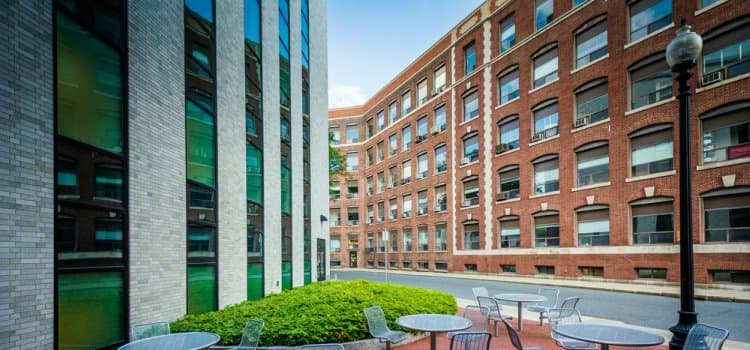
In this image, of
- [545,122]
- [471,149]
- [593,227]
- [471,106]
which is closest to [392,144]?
[471,106]

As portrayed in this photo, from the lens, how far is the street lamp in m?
5.27

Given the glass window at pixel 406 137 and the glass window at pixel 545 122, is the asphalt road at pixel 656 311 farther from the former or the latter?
the glass window at pixel 406 137

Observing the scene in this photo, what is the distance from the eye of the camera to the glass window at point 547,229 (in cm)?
2447

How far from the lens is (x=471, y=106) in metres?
32.5

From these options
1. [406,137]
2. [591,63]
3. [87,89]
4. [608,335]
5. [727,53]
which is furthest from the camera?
[406,137]

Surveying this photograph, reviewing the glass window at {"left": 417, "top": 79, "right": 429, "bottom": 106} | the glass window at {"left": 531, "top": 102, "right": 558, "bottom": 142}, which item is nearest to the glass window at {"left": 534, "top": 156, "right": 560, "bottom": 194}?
the glass window at {"left": 531, "top": 102, "right": 558, "bottom": 142}

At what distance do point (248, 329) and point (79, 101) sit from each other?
13.8 feet

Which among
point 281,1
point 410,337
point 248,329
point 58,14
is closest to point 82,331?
point 248,329

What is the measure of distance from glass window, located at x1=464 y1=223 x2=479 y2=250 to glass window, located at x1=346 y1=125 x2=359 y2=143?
75.8ft

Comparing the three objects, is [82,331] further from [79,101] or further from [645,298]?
[645,298]

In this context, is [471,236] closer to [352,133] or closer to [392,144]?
[392,144]

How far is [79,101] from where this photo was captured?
19.1ft

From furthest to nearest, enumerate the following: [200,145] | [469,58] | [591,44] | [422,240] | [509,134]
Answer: [422,240] → [469,58] → [509,134] → [591,44] → [200,145]

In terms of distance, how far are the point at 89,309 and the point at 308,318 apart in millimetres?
3409
